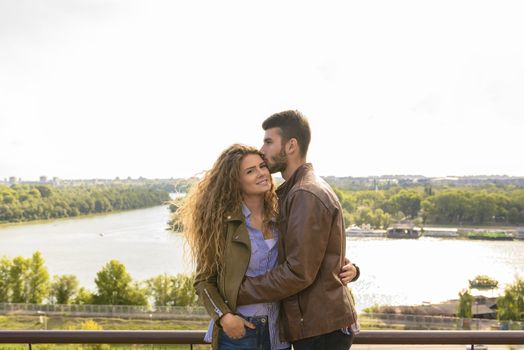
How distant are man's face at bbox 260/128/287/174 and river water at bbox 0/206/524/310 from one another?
24.2 metres

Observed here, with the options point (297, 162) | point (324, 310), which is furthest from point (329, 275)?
point (297, 162)

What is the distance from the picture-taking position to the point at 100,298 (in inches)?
935

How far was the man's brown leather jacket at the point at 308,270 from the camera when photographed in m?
1.60

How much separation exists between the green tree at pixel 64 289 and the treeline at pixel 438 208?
92.3 feet

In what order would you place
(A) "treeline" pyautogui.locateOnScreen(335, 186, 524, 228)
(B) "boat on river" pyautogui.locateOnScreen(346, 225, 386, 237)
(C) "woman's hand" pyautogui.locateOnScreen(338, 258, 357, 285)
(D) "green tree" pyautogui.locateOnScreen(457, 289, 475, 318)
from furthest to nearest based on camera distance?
1. (A) "treeline" pyautogui.locateOnScreen(335, 186, 524, 228)
2. (B) "boat on river" pyautogui.locateOnScreen(346, 225, 386, 237)
3. (D) "green tree" pyautogui.locateOnScreen(457, 289, 475, 318)
4. (C) "woman's hand" pyautogui.locateOnScreen(338, 258, 357, 285)

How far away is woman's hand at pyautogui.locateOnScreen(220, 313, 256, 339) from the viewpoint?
5.42 feet

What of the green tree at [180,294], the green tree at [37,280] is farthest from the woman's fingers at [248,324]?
the green tree at [37,280]

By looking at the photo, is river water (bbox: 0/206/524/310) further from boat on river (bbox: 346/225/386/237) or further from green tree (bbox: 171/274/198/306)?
green tree (bbox: 171/274/198/306)

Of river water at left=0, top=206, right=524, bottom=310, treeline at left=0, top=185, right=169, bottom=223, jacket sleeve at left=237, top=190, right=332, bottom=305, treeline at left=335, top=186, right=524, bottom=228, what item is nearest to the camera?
jacket sleeve at left=237, top=190, right=332, bottom=305

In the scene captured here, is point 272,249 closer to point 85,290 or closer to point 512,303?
point 512,303

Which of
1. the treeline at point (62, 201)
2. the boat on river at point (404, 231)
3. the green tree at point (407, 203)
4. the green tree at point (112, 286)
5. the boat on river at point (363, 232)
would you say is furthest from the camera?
the treeline at point (62, 201)

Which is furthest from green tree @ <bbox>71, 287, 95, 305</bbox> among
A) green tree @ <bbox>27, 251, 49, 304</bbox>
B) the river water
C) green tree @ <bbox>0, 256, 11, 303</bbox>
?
the river water

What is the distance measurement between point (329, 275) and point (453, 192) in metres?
56.3

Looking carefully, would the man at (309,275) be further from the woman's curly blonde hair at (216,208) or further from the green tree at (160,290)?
the green tree at (160,290)
